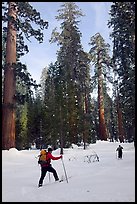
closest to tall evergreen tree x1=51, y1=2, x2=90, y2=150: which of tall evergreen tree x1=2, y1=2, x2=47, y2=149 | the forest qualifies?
the forest

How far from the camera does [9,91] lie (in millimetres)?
18500

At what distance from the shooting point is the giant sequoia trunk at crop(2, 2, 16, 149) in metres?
18.0

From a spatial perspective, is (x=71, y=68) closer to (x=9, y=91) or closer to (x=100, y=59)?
(x=100, y=59)

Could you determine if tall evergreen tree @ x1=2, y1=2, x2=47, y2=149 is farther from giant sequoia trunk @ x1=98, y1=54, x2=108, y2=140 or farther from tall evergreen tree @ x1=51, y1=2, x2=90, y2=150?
giant sequoia trunk @ x1=98, y1=54, x2=108, y2=140

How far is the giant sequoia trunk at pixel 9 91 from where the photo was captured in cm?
1798

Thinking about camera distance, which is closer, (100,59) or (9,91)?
(9,91)

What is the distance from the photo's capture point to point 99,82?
36438mm

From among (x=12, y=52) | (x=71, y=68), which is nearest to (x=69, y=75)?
(x=71, y=68)

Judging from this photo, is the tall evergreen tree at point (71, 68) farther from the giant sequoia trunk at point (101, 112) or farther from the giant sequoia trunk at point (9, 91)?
the giant sequoia trunk at point (9, 91)

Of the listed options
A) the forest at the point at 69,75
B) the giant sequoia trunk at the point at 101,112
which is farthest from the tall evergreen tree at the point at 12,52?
the giant sequoia trunk at the point at 101,112

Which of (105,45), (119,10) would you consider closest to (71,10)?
(105,45)

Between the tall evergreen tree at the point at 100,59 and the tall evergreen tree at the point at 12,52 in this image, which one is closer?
the tall evergreen tree at the point at 12,52

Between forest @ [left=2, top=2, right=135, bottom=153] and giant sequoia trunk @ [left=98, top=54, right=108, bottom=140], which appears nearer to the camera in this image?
forest @ [left=2, top=2, right=135, bottom=153]

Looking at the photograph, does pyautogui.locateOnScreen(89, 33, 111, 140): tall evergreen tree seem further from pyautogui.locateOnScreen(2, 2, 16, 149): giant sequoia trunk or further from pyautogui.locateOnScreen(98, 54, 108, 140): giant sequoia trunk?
pyautogui.locateOnScreen(2, 2, 16, 149): giant sequoia trunk
